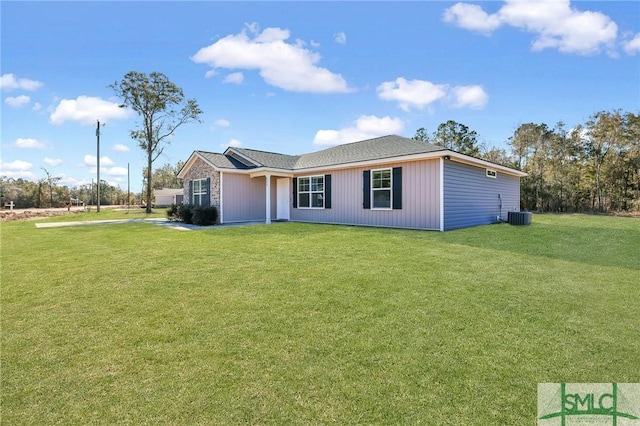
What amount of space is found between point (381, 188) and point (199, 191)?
923 cm

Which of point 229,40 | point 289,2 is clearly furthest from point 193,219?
point 289,2

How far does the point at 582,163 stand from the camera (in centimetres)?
2188

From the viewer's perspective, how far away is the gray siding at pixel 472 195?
998 centimetres

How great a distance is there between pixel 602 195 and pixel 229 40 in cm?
2522

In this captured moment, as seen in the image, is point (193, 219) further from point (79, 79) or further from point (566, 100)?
point (566, 100)

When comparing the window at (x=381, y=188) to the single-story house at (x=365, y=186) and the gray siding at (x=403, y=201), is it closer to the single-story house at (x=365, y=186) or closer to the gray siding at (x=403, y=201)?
the single-story house at (x=365, y=186)

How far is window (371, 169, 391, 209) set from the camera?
35.7 feet

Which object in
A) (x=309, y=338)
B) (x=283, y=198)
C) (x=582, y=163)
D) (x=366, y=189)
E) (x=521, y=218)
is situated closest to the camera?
(x=309, y=338)

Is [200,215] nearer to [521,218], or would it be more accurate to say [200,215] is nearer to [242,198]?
[242,198]

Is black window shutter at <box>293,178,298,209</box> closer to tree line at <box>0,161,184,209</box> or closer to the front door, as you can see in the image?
the front door

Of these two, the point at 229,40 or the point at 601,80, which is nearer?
the point at 229,40

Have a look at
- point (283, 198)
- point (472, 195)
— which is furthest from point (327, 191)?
point (472, 195)

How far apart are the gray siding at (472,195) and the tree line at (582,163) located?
9.84 meters

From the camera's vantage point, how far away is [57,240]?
8.55m
